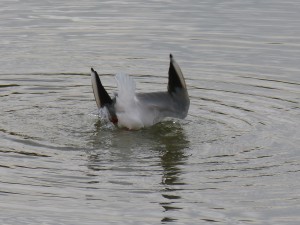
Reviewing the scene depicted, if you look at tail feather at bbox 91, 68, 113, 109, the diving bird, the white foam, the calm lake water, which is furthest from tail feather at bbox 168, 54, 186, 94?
tail feather at bbox 91, 68, 113, 109

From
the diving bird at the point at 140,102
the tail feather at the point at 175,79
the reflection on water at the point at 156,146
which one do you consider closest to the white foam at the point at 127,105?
the diving bird at the point at 140,102

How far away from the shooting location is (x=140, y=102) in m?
9.98

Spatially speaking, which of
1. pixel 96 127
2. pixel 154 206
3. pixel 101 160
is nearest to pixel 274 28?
pixel 96 127

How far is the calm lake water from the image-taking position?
791 centimetres

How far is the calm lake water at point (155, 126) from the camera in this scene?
7914 millimetres

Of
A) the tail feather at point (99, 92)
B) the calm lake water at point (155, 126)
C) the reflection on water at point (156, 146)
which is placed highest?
the tail feather at point (99, 92)

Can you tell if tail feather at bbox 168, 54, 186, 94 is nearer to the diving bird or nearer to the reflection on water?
the diving bird

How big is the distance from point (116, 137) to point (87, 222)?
249 centimetres

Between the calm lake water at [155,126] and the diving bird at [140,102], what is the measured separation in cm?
15

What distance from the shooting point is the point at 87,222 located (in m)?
7.48

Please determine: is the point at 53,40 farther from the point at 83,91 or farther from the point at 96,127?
the point at 96,127

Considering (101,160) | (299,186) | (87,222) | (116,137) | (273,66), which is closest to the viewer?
(87,222)

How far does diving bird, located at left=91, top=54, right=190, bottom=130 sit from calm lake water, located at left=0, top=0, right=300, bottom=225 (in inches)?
5.7

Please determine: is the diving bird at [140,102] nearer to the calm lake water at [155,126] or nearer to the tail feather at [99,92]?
the tail feather at [99,92]
